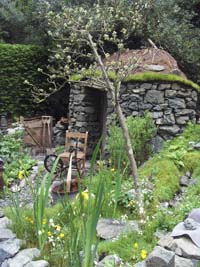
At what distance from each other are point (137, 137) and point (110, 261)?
3.19 meters

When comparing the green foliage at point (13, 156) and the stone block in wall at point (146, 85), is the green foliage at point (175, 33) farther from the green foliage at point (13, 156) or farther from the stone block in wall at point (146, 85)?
the green foliage at point (13, 156)

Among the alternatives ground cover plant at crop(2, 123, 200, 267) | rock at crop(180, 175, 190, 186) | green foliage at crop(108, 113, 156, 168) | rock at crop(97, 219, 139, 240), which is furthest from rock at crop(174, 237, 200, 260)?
green foliage at crop(108, 113, 156, 168)

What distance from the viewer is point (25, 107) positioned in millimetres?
9484

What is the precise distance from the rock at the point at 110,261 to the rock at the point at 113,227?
16.9 inches

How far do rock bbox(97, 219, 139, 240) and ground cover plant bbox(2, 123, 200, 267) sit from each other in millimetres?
63

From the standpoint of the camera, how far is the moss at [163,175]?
4.32 meters

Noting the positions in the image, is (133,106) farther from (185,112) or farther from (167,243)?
(167,243)

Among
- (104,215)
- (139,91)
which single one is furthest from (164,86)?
(104,215)

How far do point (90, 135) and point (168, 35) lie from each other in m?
2.49

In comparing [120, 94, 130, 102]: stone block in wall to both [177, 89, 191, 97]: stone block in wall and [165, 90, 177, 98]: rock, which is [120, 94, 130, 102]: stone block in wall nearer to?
[165, 90, 177, 98]: rock

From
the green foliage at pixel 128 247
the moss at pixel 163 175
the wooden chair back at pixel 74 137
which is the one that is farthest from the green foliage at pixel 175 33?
the green foliage at pixel 128 247

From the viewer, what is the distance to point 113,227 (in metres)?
3.53

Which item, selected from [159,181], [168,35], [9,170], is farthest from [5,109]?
[159,181]

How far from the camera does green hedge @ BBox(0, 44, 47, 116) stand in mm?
9273
